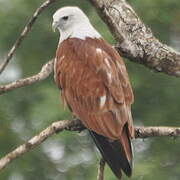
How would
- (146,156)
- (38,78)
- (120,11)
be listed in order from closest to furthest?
(38,78)
(120,11)
(146,156)

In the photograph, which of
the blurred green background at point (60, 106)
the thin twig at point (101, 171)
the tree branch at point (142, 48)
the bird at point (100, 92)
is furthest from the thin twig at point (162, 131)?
the blurred green background at point (60, 106)

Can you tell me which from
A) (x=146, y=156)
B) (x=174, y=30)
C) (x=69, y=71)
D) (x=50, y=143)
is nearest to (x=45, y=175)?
(x=50, y=143)

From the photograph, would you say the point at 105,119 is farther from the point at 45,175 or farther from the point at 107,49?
the point at 45,175

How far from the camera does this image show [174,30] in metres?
11.9

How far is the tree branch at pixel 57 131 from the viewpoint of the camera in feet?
17.6

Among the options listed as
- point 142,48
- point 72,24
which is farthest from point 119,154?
point 72,24

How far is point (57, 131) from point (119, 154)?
0.47 metres

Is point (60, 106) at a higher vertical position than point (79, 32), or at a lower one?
lower

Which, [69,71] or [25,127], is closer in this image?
[69,71]

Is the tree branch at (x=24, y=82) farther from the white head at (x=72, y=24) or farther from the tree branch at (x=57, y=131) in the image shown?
the white head at (x=72, y=24)

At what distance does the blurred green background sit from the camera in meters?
10.4

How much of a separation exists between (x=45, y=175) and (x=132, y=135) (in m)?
5.59

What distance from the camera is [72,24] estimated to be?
6.93 metres

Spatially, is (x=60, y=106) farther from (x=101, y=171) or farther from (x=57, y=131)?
(x=57, y=131)
